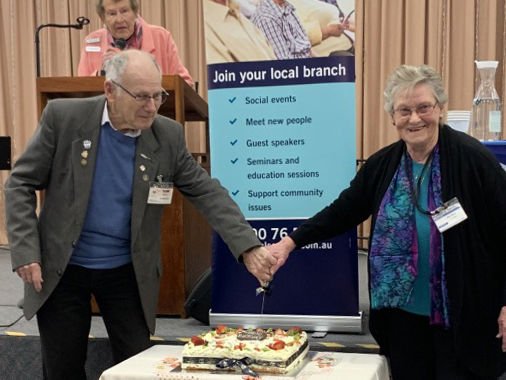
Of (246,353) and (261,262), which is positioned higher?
(261,262)

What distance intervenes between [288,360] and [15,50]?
5.50 meters

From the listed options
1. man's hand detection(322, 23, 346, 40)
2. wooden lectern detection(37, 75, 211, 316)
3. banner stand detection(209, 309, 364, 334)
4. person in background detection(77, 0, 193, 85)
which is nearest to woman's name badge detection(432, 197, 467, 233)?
banner stand detection(209, 309, 364, 334)

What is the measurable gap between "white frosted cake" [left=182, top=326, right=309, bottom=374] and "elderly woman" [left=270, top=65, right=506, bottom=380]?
1.28ft

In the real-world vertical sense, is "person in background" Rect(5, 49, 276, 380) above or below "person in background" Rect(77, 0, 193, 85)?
below

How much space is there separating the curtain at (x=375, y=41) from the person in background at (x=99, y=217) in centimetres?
349

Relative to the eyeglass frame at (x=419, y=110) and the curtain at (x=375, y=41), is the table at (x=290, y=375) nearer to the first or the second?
the eyeglass frame at (x=419, y=110)

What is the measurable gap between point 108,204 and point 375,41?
3904 mm

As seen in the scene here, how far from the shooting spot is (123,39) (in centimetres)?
320

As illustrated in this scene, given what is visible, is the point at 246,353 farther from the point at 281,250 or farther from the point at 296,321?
the point at 296,321

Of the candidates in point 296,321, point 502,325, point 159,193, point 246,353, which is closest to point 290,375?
point 246,353

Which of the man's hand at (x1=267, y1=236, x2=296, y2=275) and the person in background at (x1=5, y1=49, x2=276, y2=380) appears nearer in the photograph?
the person in background at (x1=5, y1=49, x2=276, y2=380)

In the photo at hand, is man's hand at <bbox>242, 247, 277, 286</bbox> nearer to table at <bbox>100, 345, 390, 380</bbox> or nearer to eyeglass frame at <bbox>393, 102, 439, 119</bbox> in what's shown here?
table at <bbox>100, 345, 390, 380</bbox>

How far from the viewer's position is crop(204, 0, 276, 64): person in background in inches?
106

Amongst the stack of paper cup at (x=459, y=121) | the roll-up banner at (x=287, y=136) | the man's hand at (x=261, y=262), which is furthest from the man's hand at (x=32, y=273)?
the stack of paper cup at (x=459, y=121)
